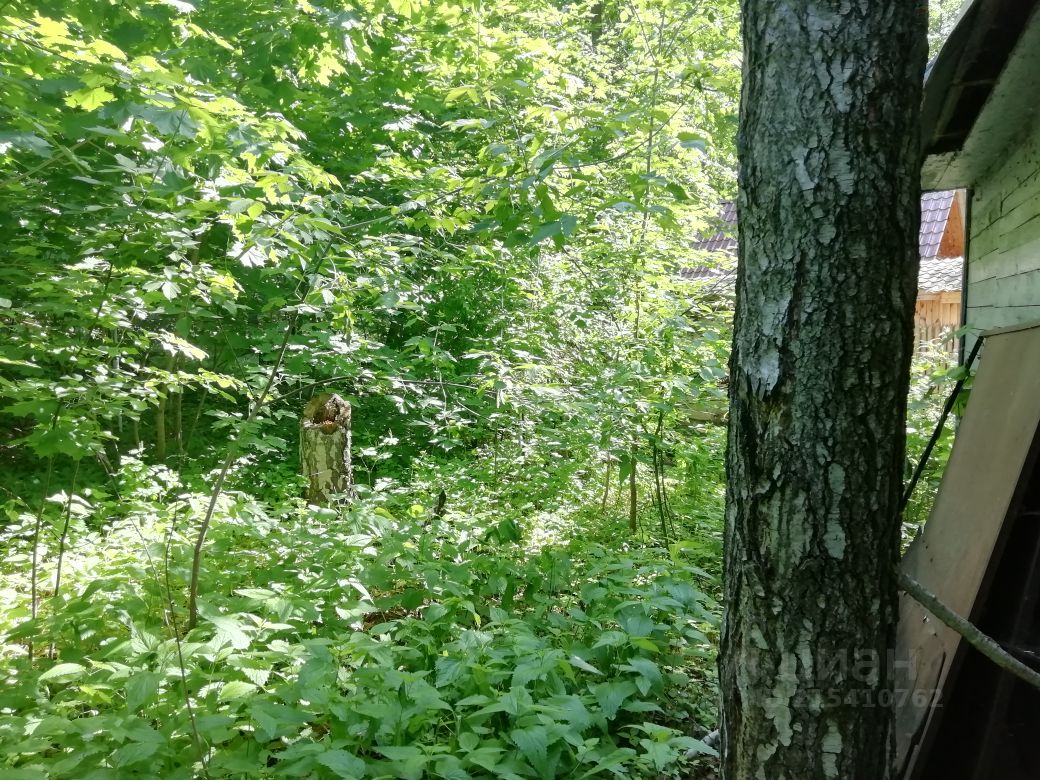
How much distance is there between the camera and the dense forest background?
238cm

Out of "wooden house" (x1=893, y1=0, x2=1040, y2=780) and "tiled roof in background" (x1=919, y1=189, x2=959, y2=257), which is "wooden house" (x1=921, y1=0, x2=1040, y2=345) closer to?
"wooden house" (x1=893, y1=0, x2=1040, y2=780)

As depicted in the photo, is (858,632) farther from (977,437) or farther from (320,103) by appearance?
(320,103)

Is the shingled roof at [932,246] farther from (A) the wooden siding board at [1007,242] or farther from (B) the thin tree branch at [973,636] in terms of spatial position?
(B) the thin tree branch at [973,636]

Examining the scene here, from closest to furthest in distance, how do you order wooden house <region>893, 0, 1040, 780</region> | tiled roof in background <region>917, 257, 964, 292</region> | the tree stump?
wooden house <region>893, 0, 1040, 780</region> → the tree stump → tiled roof in background <region>917, 257, 964, 292</region>

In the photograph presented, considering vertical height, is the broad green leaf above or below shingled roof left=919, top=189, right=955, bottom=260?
below

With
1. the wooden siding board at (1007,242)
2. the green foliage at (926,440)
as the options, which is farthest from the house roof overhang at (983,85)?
the green foliage at (926,440)

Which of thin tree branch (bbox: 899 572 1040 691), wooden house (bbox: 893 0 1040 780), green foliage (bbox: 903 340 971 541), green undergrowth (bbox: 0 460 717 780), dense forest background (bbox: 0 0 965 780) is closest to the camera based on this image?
thin tree branch (bbox: 899 572 1040 691)

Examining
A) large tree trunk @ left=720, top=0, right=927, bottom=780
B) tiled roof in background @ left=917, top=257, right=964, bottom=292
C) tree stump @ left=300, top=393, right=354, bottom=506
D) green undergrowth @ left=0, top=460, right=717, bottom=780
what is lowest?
green undergrowth @ left=0, top=460, right=717, bottom=780

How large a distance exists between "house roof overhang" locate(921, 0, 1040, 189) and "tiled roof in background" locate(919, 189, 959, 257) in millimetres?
10081

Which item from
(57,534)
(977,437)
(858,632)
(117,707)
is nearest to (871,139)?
(858,632)

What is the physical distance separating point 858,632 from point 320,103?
17.9ft

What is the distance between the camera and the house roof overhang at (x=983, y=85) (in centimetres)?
241

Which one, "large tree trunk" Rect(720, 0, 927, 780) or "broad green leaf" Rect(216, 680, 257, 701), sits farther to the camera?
"broad green leaf" Rect(216, 680, 257, 701)

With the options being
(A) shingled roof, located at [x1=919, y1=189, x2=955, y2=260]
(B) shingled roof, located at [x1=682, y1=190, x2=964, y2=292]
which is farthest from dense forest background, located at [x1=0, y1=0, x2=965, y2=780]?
(A) shingled roof, located at [x1=919, y1=189, x2=955, y2=260]
